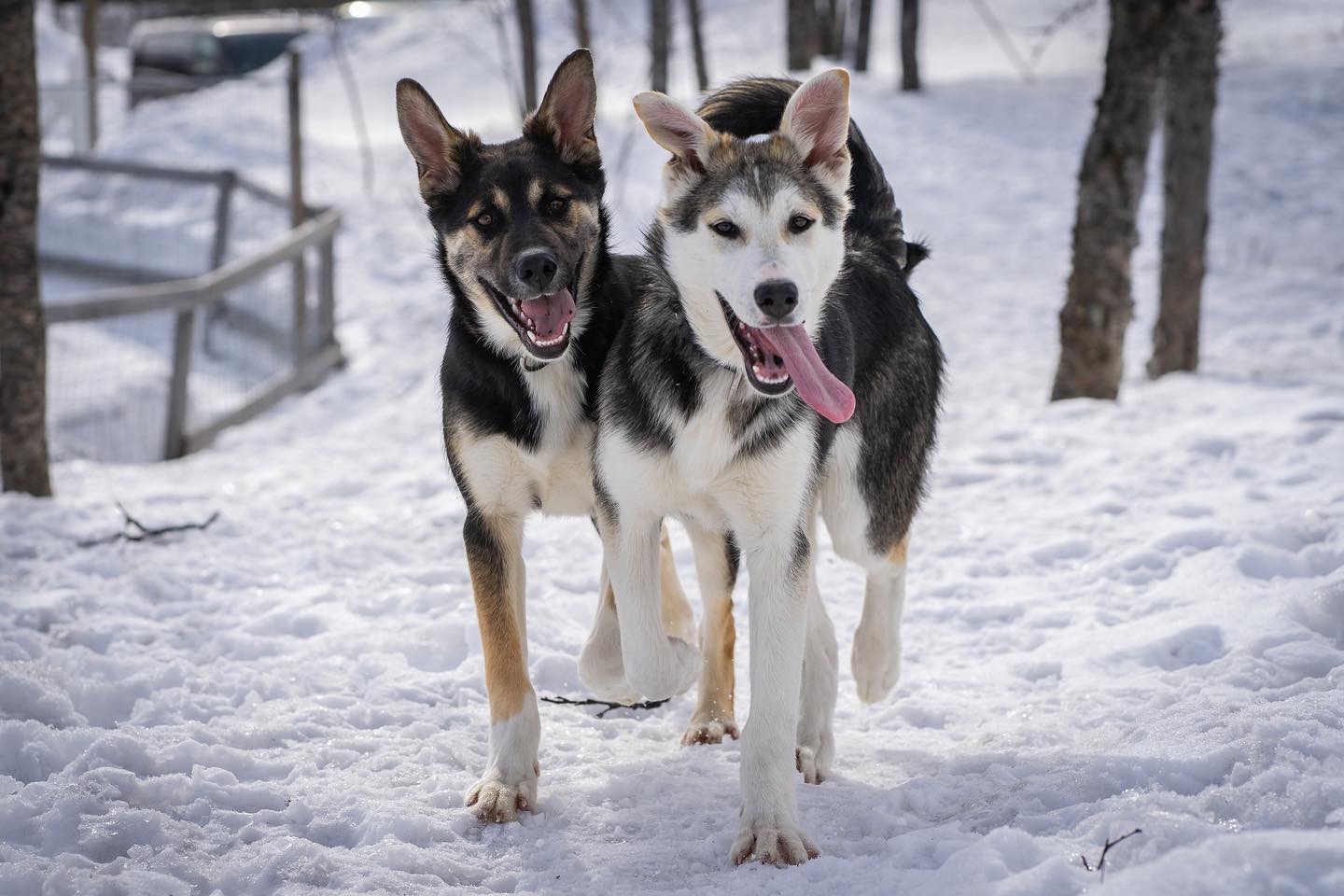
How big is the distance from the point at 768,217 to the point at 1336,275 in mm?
10788

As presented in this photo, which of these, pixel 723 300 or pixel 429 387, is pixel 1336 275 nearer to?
pixel 429 387

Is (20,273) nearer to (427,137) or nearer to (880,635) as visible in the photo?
(427,137)

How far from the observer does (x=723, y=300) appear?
3.20 meters

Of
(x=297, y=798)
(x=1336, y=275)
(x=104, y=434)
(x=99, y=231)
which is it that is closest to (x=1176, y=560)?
(x=297, y=798)

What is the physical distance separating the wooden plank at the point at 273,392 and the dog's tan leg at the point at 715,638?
5924 mm

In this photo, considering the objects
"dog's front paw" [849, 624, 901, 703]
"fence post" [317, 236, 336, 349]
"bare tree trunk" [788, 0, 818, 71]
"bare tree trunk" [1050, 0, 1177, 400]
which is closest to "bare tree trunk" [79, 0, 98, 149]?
"fence post" [317, 236, 336, 349]

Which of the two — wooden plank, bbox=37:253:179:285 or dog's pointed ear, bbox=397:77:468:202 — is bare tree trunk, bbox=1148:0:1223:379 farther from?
wooden plank, bbox=37:253:179:285

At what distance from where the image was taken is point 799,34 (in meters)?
17.8

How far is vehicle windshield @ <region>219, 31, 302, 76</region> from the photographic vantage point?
2252cm

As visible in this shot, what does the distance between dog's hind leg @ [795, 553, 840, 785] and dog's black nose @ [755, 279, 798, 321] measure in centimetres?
99

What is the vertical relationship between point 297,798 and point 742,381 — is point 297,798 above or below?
below

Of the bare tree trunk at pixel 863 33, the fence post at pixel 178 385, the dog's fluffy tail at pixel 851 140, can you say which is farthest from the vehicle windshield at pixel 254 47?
the dog's fluffy tail at pixel 851 140

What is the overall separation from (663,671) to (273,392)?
7.18 m

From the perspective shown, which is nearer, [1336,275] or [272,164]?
[1336,275]
